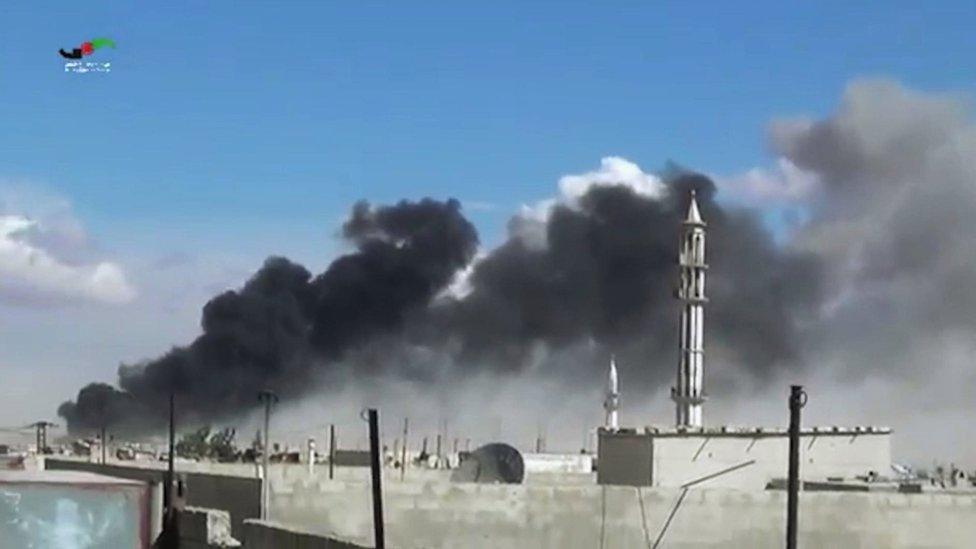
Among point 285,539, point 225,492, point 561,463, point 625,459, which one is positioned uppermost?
point 285,539

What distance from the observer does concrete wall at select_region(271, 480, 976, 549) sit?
25938 millimetres

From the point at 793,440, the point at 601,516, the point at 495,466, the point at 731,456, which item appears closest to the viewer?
the point at 793,440

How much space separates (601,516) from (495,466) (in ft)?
21.4

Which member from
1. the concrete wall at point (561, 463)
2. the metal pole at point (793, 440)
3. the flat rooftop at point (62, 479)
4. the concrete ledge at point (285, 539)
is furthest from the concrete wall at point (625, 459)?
the flat rooftop at point (62, 479)

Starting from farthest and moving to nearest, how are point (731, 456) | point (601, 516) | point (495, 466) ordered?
point (731, 456) < point (495, 466) < point (601, 516)

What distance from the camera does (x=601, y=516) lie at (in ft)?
91.7

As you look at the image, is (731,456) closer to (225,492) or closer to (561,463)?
(561,463)

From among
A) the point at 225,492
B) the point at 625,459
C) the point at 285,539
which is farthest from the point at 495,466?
the point at 285,539

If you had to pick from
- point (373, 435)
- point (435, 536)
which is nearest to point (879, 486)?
point (435, 536)

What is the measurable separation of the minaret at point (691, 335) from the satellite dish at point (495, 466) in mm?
30796

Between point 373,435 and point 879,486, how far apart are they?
2655cm

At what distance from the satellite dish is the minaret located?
101 ft

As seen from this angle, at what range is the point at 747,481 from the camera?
151 feet

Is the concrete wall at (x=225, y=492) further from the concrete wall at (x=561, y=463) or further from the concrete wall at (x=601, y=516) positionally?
the concrete wall at (x=561, y=463)
